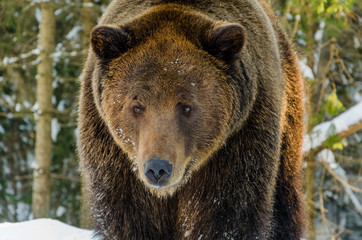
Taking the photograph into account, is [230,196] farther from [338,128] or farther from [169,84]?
[338,128]

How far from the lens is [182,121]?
361cm

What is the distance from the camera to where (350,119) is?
9203 millimetres

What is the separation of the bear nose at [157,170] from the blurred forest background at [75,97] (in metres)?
4.85

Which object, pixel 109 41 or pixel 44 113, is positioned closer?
pixel 109 41

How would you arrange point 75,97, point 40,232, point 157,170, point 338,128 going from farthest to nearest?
point 75,97 → point 338,128 → point 40,232 → point 157,170

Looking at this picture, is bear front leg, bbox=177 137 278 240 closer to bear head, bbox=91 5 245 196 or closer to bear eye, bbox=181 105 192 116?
bear head, bbox=91 5 245 196

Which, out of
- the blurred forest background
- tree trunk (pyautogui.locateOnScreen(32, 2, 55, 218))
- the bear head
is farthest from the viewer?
tree trunk (pyautogui.locateOnScreen(32, 2, 55, 218))

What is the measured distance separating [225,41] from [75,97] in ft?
30.2

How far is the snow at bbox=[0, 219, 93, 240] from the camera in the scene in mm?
5691

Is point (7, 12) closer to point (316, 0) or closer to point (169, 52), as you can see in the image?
point (316, 0)

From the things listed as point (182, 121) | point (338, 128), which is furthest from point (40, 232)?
point (338, 128)

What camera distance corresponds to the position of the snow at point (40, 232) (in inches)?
224

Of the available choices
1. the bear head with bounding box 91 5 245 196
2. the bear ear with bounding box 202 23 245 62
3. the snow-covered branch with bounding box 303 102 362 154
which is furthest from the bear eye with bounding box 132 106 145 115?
the snow-covered branch with bounding box 303 102 362 154

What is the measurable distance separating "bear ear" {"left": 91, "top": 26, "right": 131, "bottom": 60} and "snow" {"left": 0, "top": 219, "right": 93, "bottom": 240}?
264cm
